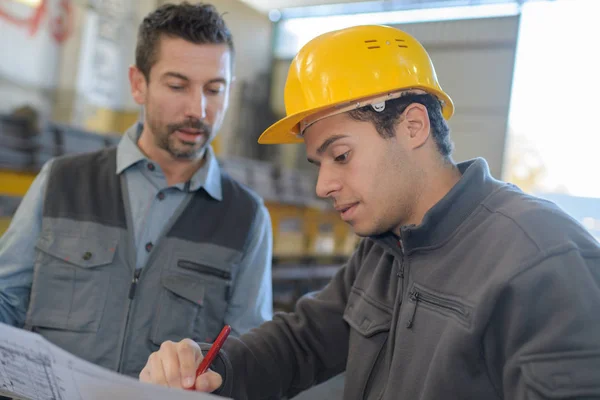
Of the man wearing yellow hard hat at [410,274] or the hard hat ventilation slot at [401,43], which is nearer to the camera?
the man wearing yellow hard hat at [410,274]

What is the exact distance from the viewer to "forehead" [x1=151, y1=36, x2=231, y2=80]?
1.61 m

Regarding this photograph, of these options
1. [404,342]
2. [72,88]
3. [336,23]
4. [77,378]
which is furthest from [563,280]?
[72,88]

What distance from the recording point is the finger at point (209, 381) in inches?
40.2

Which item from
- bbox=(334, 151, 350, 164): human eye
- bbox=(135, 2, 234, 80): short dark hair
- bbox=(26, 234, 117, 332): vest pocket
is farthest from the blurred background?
bbox=(26, 234, 117, 332): vest pocket

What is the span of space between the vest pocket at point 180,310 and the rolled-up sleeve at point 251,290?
12cm

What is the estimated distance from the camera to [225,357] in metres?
1.17

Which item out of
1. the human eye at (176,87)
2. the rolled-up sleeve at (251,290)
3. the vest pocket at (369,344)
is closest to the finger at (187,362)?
the vest pocket at (369,344)

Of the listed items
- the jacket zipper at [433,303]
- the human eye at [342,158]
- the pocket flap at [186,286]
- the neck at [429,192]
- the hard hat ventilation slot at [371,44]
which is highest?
the hard hat ventilation slot at [371,44]

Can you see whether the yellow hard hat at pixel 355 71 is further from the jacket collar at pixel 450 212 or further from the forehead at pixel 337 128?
the jacket collar at pixel 450 212

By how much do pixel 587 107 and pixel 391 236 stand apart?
1.04 meters

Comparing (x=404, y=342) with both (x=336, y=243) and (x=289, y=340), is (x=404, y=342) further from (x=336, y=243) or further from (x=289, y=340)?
(x=336, y=243)

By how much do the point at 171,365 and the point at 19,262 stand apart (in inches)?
31.7

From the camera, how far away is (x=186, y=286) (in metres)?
1.55

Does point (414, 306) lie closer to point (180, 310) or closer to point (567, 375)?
point (567, 375)
